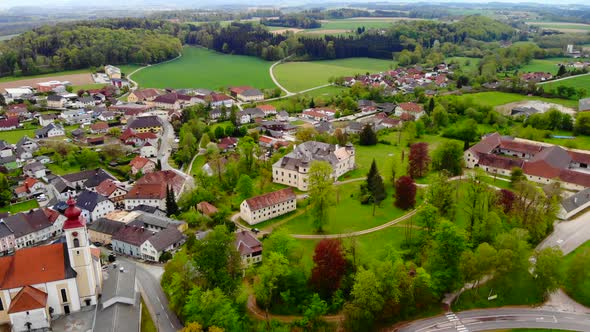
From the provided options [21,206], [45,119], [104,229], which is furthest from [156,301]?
[45,119]

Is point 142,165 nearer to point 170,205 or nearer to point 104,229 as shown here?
point 170,205

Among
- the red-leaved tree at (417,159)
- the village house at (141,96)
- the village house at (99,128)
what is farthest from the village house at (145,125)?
the red-leaved tree at (417,159)

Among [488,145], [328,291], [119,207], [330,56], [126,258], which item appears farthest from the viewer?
[330,56]

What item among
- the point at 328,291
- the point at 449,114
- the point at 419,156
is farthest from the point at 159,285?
the point at 449,114

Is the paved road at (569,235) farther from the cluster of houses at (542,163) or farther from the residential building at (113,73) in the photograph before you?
the residential building at (113,73)

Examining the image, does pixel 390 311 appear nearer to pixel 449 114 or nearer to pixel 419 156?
pixel 419 156

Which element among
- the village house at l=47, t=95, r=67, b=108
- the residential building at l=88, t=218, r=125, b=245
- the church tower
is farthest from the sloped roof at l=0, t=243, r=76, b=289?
the village house at l=47, t=95, r=67, b=108

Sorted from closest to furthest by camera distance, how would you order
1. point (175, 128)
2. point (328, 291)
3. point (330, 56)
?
point (328, 291) → point (175, 128) → point (330, 56)
